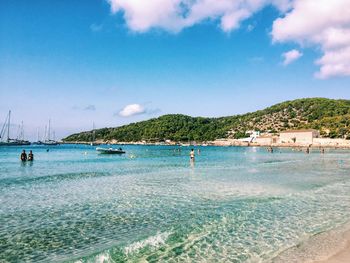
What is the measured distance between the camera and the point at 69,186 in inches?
895

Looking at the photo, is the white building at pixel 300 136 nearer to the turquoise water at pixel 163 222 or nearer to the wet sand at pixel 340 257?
the turquoise water at pixel 163 222

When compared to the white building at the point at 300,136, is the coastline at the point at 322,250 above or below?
below

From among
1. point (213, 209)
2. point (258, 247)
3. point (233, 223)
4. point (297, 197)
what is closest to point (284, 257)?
point (258, 247)

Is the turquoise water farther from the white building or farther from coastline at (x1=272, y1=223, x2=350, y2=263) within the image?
the white building

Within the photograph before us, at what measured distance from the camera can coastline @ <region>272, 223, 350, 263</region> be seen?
8116 millimetres

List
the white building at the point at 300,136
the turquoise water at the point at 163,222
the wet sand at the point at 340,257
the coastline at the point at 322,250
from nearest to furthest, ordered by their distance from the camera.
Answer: the wet sand at the point at 340,257 < the coastline at the point at 322,250 < the turquoise water at the point at 163,222 < the white building at the point at 300,136

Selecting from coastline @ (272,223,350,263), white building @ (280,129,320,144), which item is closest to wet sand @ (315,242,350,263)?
coastline @ (272,223,350,263)

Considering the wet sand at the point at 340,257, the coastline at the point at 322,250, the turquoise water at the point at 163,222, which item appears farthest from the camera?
the turquoise water at the point at 163,222

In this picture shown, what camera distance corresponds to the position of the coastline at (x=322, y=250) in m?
8.12

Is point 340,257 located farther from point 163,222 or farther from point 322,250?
point 163,222

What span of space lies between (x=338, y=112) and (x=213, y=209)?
200 m

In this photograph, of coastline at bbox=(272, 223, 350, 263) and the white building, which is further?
the white building

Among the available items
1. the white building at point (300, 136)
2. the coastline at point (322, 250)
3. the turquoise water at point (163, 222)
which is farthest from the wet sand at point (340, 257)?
the white building at point (300, 136)

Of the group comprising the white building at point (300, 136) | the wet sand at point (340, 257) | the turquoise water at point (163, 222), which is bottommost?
the turquoise water at point (163, 222)
